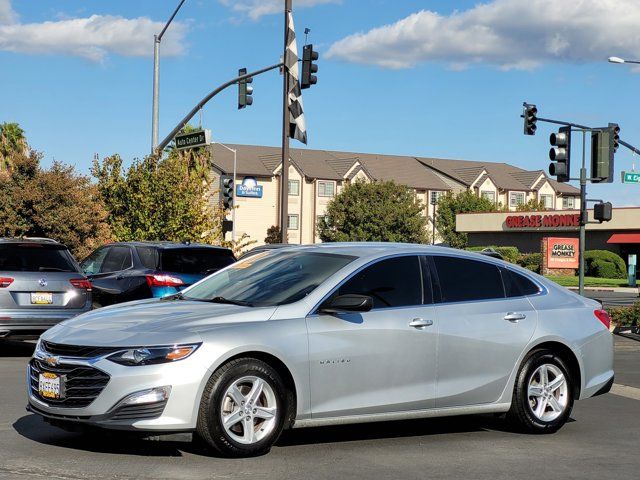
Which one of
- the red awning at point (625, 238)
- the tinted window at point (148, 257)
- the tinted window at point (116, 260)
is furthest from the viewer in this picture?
the red awning at point (625, 238)

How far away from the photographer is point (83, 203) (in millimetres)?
25344

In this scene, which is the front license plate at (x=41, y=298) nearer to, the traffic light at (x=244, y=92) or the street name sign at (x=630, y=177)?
the traffic light at (x=244, y=92)

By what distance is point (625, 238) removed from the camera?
242 feet

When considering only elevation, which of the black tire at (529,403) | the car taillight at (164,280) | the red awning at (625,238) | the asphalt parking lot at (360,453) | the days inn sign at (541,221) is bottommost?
the asphalt parking lot at (360,453)

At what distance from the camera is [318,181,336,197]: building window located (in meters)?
106

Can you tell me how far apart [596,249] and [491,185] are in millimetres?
42426

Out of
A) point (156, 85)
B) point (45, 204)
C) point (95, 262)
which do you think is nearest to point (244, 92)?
point (156, 85)

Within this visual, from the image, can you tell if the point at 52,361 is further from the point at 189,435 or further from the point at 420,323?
the point at 420,323

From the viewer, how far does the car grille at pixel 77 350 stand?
7.12m

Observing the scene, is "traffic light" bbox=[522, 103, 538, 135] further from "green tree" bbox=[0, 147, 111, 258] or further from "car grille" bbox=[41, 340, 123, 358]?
"car grille" bbox=[41, 340, 123, 358]

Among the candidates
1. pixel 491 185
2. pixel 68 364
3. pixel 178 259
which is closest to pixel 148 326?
pixel 68 364

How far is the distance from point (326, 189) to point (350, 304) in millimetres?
98793

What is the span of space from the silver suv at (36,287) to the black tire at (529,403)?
287 inches

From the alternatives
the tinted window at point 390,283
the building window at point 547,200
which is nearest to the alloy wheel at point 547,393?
the tinted window at point 390,283
